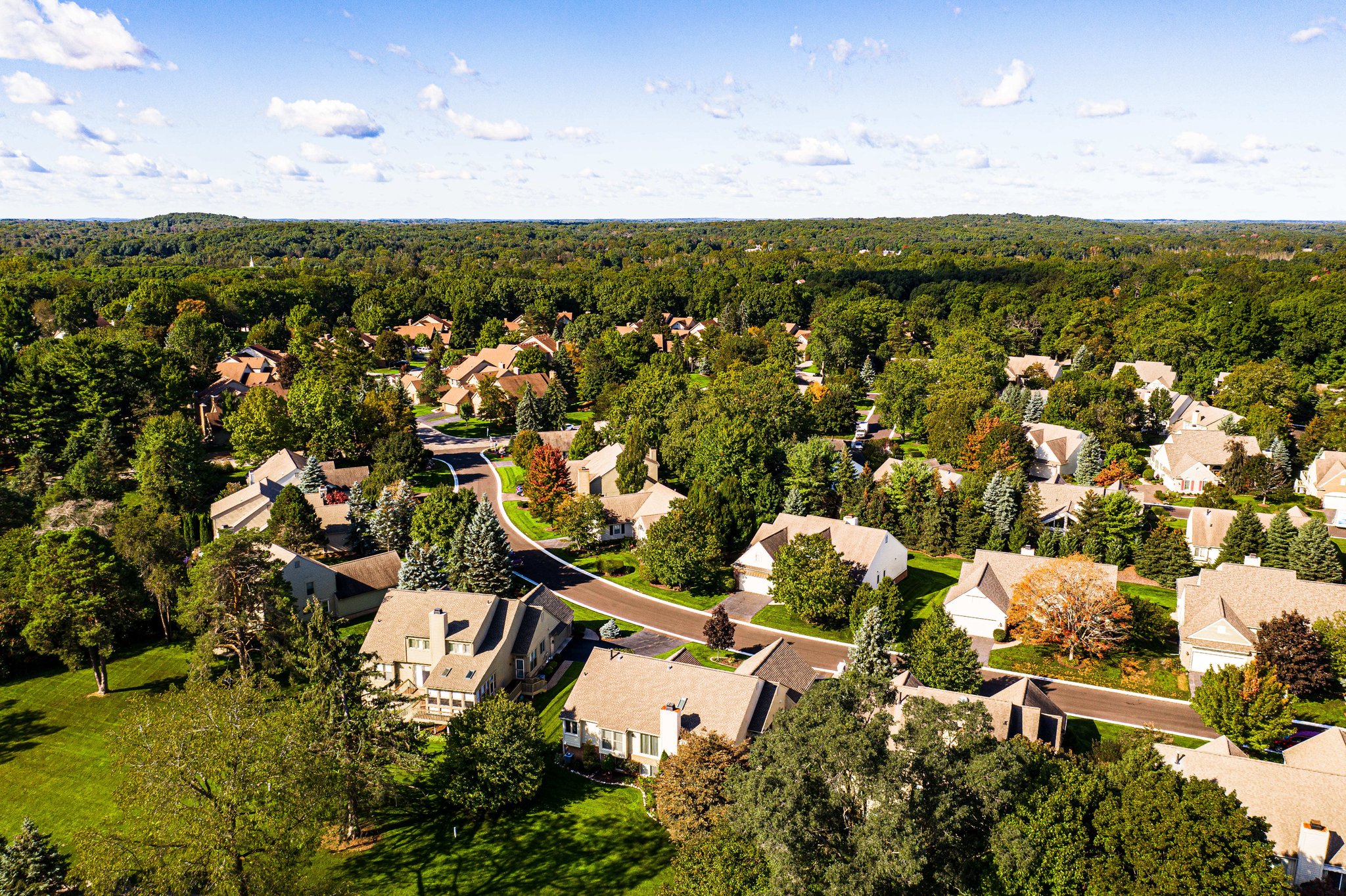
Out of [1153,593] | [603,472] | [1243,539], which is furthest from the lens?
Answer: [603,472]

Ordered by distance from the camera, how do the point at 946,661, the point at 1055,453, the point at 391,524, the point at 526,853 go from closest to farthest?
the point at 526,853
the point at 946,661
the point at 391,524
the point at 1055,453

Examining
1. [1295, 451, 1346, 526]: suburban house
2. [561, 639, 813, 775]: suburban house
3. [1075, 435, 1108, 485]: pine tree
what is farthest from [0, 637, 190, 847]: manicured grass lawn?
[1295, 451, 1346, 526]: suburban house

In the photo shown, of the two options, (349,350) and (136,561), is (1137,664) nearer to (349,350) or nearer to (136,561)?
(136,561)

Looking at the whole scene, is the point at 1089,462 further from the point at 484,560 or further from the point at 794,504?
the point at 484,560

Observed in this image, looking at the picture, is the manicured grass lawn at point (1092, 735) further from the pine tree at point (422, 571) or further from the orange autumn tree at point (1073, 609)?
the pine tree at point (422, 571)

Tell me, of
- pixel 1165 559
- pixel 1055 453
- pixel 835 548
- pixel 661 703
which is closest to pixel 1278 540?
pixel 1165 559

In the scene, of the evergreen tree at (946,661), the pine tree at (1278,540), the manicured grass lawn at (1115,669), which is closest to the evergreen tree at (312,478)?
the evergreen tree at (946,661)
